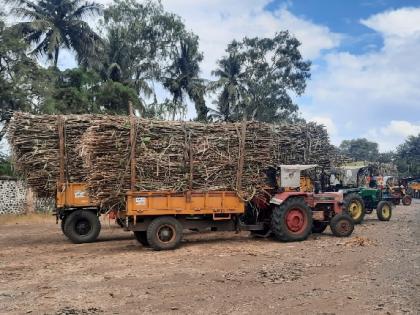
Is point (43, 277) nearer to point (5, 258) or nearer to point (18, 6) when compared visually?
point (5, 258)

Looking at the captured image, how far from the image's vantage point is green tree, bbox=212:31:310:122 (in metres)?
43.1

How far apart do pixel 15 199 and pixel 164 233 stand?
47.0 feet

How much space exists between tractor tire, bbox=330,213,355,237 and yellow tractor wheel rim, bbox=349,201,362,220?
4.20 m

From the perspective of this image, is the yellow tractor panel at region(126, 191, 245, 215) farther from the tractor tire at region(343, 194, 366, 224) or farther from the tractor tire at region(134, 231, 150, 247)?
the tractor tire at region(343, 194, 366, 224)

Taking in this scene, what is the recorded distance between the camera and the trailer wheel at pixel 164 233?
39.2ft

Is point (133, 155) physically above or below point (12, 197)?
above

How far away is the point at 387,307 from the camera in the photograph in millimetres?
6559

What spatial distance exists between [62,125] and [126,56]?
25.1m

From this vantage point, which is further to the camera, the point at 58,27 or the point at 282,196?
the point at 58,27

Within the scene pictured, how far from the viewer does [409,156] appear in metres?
72.2

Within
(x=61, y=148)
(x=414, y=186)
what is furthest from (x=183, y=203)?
(x=414, y=186)

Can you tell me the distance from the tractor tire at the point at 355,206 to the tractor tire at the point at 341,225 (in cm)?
389

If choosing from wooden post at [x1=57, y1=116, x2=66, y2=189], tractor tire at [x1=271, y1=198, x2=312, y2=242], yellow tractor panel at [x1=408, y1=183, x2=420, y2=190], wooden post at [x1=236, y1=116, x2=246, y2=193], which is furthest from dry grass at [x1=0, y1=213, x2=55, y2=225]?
yellow tractor panel at [x1=408, y1=183, x2=420, y2=190]

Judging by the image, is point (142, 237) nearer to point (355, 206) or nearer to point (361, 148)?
point (355, 206)
